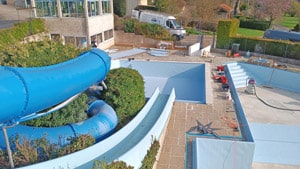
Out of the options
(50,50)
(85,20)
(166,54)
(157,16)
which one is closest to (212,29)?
(157,16)

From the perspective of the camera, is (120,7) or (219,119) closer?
(219,119)

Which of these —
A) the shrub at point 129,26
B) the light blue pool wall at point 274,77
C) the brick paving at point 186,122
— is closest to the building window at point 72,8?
the shrub at point 129,26

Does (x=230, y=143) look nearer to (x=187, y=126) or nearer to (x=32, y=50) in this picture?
(x=187, y=126)

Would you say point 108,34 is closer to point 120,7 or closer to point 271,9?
point 120,7

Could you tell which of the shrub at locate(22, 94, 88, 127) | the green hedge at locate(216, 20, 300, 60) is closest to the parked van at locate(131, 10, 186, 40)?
the green hedge at locate(216, 20, 300, 60)

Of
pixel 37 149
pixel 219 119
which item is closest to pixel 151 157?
pixel 37 149

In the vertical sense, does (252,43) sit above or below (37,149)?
above

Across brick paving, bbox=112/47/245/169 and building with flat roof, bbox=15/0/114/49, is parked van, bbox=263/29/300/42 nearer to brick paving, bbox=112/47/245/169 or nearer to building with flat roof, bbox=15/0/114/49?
brick paving, bbox=112/47/245/169
